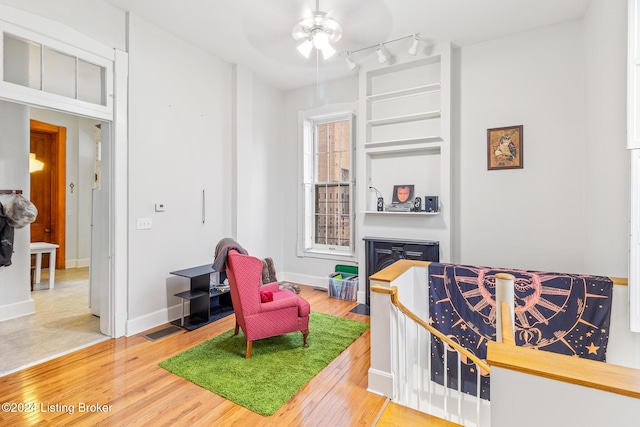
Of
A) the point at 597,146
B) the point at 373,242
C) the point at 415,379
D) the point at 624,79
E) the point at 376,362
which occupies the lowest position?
the point at 415,379

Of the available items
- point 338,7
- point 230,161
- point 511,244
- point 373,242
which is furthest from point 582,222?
point 230,161

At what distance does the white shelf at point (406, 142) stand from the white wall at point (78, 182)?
18.5 ft

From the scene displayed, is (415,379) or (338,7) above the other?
(338,7)

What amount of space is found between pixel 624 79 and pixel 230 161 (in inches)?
163

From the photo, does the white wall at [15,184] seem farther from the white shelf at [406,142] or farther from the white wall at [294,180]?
the white shelf at [406,142]

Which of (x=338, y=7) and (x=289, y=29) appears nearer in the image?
(x=338, y=7)

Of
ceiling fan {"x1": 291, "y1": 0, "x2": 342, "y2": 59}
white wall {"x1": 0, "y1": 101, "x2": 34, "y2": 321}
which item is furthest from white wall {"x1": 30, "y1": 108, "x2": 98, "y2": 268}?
ceiling fan {"x1": 291, "y1": 0, "x2": 342, "y2": 59}

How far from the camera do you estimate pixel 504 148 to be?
12.1 feet

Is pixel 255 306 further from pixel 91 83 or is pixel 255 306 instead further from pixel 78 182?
pixel 78 182

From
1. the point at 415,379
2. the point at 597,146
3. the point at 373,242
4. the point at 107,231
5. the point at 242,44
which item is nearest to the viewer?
the point at 415,379

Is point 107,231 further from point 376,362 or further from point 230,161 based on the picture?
point 376,362

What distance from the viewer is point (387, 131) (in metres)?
4.41

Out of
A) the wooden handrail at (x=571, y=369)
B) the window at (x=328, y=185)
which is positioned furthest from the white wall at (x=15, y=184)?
Answer: the wooden handrail at (x=571, y=369)

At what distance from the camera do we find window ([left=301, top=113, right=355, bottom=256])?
199 inches
